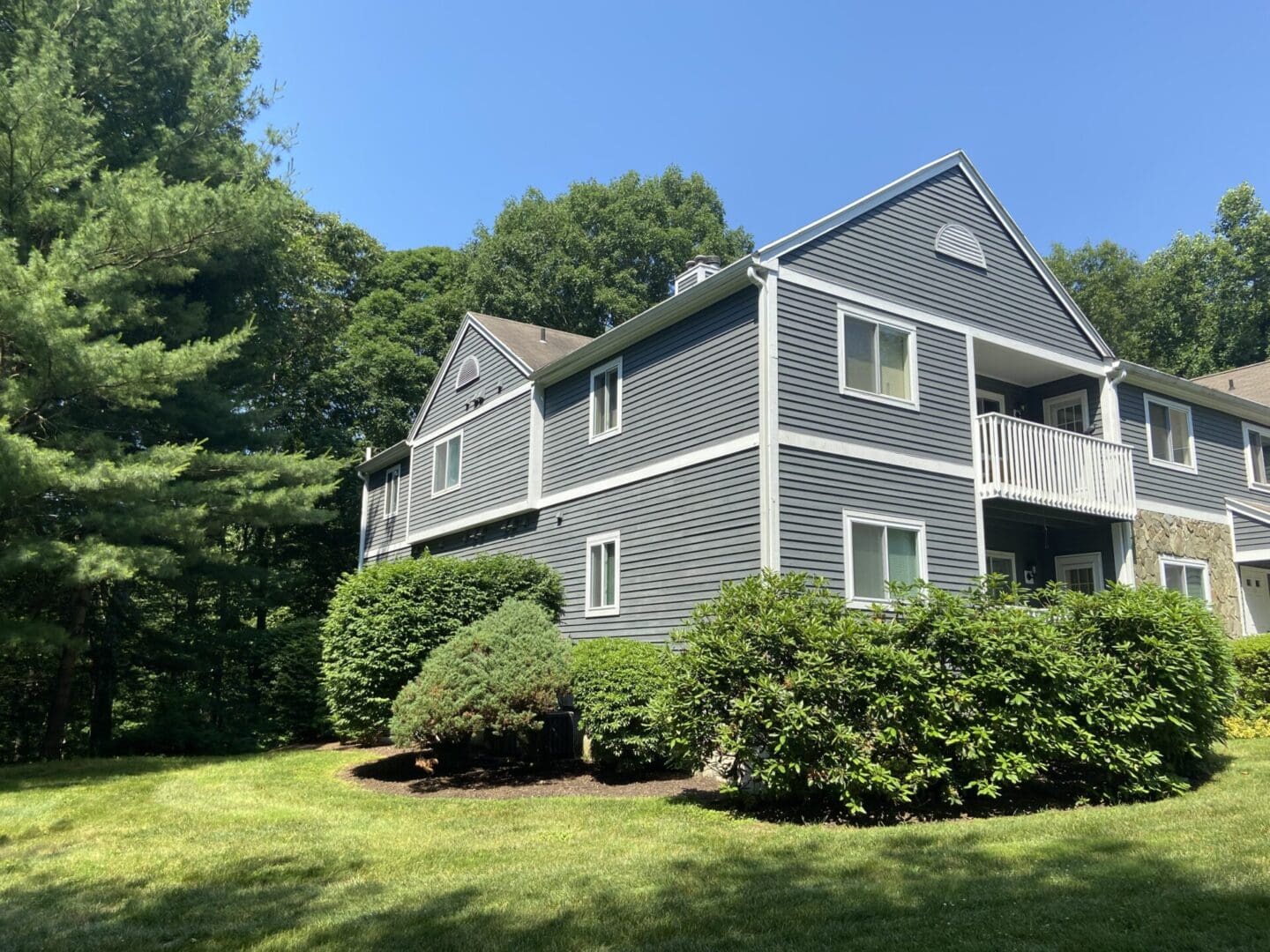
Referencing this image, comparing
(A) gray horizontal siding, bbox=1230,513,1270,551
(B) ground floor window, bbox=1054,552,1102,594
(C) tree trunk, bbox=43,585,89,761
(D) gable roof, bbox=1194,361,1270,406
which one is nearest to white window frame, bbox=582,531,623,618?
(B) ground floor window, bbox=1054,552,1102,594

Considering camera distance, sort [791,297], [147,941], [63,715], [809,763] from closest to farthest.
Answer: [147,941]
[809,763]
[791,297]
[63,715]

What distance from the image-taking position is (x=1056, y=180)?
3067 centimetres

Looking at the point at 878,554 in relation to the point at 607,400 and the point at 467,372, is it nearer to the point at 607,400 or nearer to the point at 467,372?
the point at 607,400

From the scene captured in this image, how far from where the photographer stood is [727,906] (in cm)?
493

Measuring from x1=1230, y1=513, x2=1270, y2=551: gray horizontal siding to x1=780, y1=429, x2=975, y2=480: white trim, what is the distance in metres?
7.67

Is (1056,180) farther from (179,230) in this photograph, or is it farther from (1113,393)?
(179,230)

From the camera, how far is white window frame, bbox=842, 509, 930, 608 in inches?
444

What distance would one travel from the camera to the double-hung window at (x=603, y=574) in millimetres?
13516

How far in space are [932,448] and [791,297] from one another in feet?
10.4

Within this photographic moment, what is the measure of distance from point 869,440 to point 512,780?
6.54 metres

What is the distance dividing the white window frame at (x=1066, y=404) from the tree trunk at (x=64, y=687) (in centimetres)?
1804

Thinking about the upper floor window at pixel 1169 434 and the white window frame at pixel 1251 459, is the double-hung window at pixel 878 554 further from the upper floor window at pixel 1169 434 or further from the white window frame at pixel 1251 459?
the white window frame at pixel 1251 459

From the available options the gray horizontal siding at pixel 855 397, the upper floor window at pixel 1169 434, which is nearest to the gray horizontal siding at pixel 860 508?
the gray horizontal siding at pixel 855 397

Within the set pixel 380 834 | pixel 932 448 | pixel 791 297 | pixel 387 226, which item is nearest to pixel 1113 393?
pixel 932 448
